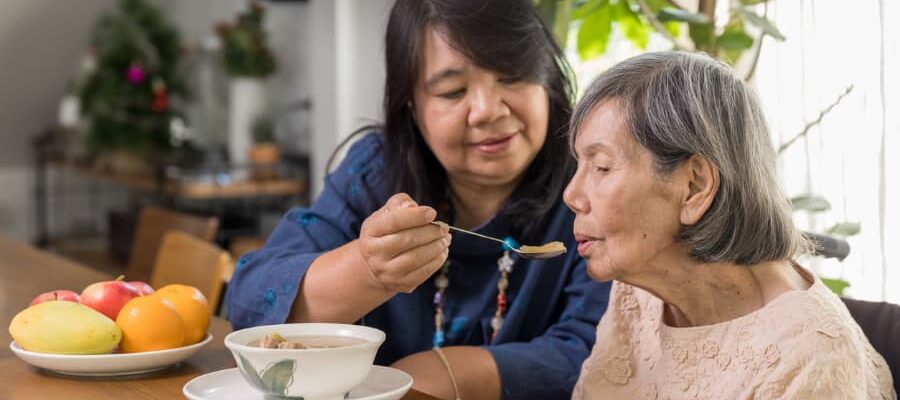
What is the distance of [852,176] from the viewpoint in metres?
2.46

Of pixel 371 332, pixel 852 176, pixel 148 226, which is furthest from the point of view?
pixel 148 226

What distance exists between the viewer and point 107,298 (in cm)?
154

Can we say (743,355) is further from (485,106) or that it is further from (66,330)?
(66,330)

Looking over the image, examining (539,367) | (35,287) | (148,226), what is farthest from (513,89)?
(148,226)

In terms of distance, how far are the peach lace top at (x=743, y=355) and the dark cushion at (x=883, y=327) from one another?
30mm

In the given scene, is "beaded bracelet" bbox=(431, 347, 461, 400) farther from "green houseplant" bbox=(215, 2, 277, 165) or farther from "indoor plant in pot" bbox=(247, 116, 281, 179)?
"green houseplant" bbox=(215, 2, 277, 165)

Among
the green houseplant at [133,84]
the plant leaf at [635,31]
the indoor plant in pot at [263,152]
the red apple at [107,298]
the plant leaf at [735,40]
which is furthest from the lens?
the green houseplant at [133,84]

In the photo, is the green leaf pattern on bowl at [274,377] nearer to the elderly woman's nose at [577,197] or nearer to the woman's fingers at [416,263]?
the woman's fingers at [416,263]

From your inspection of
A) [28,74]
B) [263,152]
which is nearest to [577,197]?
[263,152]

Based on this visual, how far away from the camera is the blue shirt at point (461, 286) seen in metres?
1.79

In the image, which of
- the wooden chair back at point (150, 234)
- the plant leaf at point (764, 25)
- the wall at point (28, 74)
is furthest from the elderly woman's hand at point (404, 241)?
the wall at point (28, 74)

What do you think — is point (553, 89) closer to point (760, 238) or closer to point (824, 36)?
point (760, 238)

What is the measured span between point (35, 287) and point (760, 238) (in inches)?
55.2

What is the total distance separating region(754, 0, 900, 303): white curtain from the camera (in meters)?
2.36
